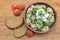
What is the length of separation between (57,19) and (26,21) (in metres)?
0.19

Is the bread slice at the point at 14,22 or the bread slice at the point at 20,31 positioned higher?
the bread slice at the point at 14,22

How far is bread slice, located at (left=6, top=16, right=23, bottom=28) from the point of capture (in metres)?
1.05

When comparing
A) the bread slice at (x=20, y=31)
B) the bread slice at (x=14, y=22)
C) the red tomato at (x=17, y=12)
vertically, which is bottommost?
the bread slice at (x=20, y=31)

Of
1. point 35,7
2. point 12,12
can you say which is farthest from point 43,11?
point 12,12

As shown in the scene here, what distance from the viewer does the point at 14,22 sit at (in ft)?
3.50

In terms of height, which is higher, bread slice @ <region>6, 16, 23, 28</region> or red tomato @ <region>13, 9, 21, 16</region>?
red tomato @ <region>13, 9, 21, 16</region>

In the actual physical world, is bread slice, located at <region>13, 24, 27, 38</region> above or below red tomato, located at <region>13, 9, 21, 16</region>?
below

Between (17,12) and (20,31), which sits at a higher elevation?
(17,12)

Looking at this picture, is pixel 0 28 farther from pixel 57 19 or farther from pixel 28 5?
pixel 57 19

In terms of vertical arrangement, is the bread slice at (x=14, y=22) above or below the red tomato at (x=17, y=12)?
below

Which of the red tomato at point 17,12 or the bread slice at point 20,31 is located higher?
Answer: the red tomato at point 17,12

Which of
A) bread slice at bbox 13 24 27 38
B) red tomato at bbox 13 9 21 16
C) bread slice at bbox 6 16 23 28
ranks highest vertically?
red tomato at bbox 13 9 21 16

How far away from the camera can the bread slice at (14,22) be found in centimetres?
105

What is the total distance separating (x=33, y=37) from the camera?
41.0 inches
